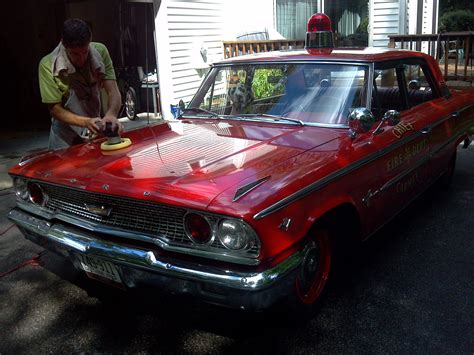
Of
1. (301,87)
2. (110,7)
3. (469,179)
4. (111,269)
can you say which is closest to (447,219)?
(469,179)

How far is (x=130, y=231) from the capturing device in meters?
2.64

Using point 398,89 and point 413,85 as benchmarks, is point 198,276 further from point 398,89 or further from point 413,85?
point 413,85

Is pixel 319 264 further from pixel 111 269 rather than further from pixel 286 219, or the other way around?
pixel 111 269

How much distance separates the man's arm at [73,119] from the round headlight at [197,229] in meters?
1.46

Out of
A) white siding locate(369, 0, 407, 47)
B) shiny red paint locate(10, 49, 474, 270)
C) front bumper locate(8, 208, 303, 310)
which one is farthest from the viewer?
white siding locate(369, 0, 407, 47)

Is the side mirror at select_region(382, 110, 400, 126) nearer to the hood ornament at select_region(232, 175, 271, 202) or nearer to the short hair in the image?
the hood ornament at select_region(232, 175, 271, 202)

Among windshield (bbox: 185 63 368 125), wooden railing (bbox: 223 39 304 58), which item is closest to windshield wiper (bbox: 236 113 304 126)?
windshield (bbox: 185 63 368 125)

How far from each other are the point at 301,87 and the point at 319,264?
140cm

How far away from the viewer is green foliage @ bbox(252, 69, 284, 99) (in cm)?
382

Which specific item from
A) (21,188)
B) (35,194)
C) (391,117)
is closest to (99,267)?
(35,194)

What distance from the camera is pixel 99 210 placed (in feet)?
9.10

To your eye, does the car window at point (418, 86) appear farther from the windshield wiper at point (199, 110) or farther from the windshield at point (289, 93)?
the windshield wiper at point (199, 110)

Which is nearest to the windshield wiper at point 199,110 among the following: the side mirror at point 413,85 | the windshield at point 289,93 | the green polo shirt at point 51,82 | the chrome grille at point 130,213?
the windshield at point 289,93

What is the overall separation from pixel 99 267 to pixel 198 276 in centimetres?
71
